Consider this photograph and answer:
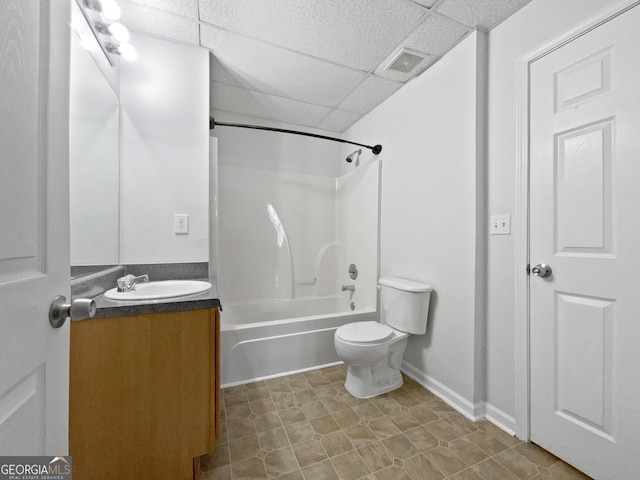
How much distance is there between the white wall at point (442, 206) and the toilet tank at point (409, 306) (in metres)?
0.08

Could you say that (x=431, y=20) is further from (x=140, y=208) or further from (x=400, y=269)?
(x=140, y=208)

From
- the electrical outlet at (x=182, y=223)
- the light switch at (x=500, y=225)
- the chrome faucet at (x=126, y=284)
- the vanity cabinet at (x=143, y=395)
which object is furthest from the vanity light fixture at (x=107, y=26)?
the light switch at (x=500, y=225)

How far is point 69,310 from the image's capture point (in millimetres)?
572

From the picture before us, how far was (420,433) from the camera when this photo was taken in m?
1.46

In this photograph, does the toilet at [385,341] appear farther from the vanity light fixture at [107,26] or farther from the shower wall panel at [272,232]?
the vanity light fixture at [107,26]

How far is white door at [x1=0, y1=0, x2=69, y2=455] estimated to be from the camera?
17.1 inches

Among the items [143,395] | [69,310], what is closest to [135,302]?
[143,395]

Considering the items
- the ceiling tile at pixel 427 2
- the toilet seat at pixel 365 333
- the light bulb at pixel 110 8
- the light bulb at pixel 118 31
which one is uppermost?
the ceiling tile at pixel 427 2

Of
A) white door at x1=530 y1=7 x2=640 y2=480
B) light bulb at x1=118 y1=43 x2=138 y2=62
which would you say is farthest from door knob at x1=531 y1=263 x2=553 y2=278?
light bulb at x1=118 y1=43 x2=138 y2=62

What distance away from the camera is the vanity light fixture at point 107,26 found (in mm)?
1317

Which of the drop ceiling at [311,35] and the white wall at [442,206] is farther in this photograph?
the white wall at [442,206]

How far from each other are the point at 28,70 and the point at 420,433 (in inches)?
78.2

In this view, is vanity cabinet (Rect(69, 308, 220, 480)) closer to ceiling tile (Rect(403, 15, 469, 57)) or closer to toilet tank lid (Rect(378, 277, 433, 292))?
toilet tank lid (Rect(378, 277, 433, 292))

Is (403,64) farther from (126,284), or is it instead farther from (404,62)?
(126,284)
